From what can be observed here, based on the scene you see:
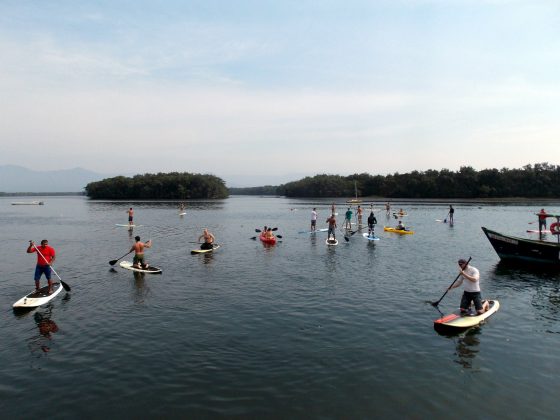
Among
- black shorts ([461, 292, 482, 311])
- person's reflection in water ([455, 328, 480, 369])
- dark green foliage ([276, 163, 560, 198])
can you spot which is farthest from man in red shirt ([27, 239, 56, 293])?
dark green foliage ([276, 163, 560, 198])

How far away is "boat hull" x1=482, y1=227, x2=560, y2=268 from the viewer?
87.0 feet

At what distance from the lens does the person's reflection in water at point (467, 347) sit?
493 inches

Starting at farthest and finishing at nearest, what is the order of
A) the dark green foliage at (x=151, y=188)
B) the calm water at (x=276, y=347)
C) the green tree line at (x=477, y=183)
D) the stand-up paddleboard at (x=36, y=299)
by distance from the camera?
the dark green foliage at (x=151, y=188) < the green tree line at (x=477, y=183) < the stand-up paddleboard at (x=36, y=299) < the calm water at (x=276, y=347)

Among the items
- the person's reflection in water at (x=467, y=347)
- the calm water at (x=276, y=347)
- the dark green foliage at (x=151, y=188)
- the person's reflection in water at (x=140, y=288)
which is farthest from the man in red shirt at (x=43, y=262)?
the dark green foliage at (x=151, y=188)

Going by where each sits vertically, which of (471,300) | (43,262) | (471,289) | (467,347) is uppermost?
(43,262)

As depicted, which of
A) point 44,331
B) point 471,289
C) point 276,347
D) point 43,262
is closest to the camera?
point 276,347

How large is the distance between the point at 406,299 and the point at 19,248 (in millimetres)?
31955

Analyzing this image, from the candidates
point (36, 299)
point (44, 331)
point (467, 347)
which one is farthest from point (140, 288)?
point (467, 347)

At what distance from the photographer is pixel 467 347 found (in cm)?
1362

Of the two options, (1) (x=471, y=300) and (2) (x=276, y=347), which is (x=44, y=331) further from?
(1) (x=471, y=300)

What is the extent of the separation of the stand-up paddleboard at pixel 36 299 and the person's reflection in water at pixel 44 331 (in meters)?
0.44

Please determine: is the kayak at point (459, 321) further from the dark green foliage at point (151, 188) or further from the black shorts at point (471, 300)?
the dark green foliage at point (151, 188)

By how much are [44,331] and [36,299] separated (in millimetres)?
3463

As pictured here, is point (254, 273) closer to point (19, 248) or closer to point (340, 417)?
point (340, 417)
